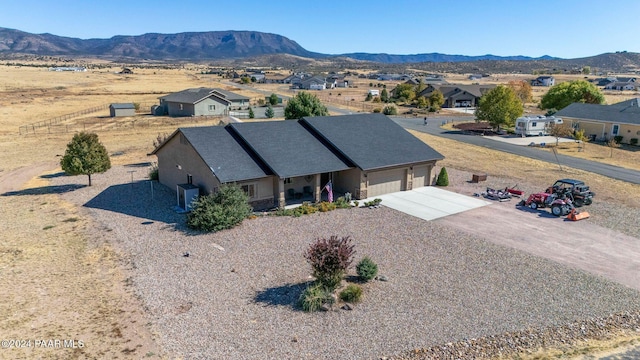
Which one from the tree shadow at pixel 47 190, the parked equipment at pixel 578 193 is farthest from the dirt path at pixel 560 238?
the tree shadow at pixel 47 190

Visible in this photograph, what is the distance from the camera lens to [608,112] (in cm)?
5819

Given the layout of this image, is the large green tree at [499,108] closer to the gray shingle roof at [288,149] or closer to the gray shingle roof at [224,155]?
the gray shingle roof at [288,149]

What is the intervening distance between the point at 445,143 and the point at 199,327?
43.9 m

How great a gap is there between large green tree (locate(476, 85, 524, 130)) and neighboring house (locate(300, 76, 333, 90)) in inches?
2990

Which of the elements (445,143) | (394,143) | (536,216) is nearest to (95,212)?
(394,143)

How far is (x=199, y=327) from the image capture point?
15477mm

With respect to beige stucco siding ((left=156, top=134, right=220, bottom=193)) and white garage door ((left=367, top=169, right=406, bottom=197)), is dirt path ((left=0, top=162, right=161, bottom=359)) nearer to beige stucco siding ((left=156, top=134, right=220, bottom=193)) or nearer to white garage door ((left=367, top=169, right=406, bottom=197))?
beige stucco siding ((left=156, top=134, right=220, bottom=193))

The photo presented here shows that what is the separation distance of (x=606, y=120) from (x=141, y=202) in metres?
56.3

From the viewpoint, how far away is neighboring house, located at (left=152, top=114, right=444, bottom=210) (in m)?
27.8

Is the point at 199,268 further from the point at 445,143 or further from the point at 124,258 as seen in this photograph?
the point at 445,143

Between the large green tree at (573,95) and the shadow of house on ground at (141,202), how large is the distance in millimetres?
70002

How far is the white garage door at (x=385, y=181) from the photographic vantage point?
102 ft

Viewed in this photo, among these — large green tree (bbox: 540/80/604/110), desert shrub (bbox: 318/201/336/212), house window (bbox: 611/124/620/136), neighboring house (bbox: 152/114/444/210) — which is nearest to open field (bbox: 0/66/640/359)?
desert shrub (bbox: 318/201/336/212)

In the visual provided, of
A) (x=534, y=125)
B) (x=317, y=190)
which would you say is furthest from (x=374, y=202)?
(x=534, y=125)
